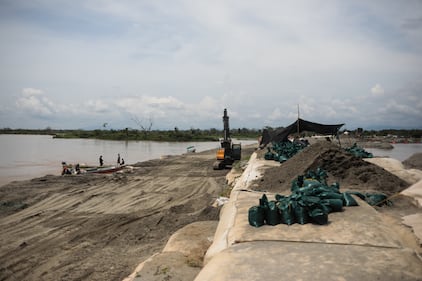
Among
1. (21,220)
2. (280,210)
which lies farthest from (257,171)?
(21,220)

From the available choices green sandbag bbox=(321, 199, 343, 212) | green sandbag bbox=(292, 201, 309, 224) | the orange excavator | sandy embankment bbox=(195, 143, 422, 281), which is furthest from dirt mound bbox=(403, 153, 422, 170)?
green sandbag bbox=(292, 201, 309, 224)

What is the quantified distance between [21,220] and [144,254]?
17.4 ft

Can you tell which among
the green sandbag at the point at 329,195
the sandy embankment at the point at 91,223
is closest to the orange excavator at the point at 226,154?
the sandy embankment at the point at 91,223

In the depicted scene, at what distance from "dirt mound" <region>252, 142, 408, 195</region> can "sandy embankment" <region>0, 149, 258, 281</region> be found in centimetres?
205

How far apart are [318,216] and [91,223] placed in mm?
6871

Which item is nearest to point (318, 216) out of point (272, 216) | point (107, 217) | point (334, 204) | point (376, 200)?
point (272, 216)

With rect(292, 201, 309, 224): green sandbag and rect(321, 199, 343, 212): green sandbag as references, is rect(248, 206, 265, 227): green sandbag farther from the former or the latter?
rect(321, 199, 343, 212): green sandbag

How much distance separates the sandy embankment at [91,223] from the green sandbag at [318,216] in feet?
5.94

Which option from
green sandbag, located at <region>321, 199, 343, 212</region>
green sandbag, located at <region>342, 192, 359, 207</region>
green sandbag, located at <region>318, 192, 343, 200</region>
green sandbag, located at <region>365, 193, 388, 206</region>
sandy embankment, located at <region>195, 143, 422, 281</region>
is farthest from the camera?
green sandbag, located at <region>365, 193, 388, 206</region>

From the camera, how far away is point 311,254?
371cm

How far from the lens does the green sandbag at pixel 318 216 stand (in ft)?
15.4

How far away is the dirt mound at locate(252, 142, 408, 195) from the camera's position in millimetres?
8648

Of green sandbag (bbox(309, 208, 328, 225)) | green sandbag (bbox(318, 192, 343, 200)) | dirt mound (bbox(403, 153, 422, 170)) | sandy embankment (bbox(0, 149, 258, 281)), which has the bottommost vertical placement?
sandy embankment (bbox(0, 149, 258, 281))

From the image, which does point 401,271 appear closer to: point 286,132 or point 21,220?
point 21,220
